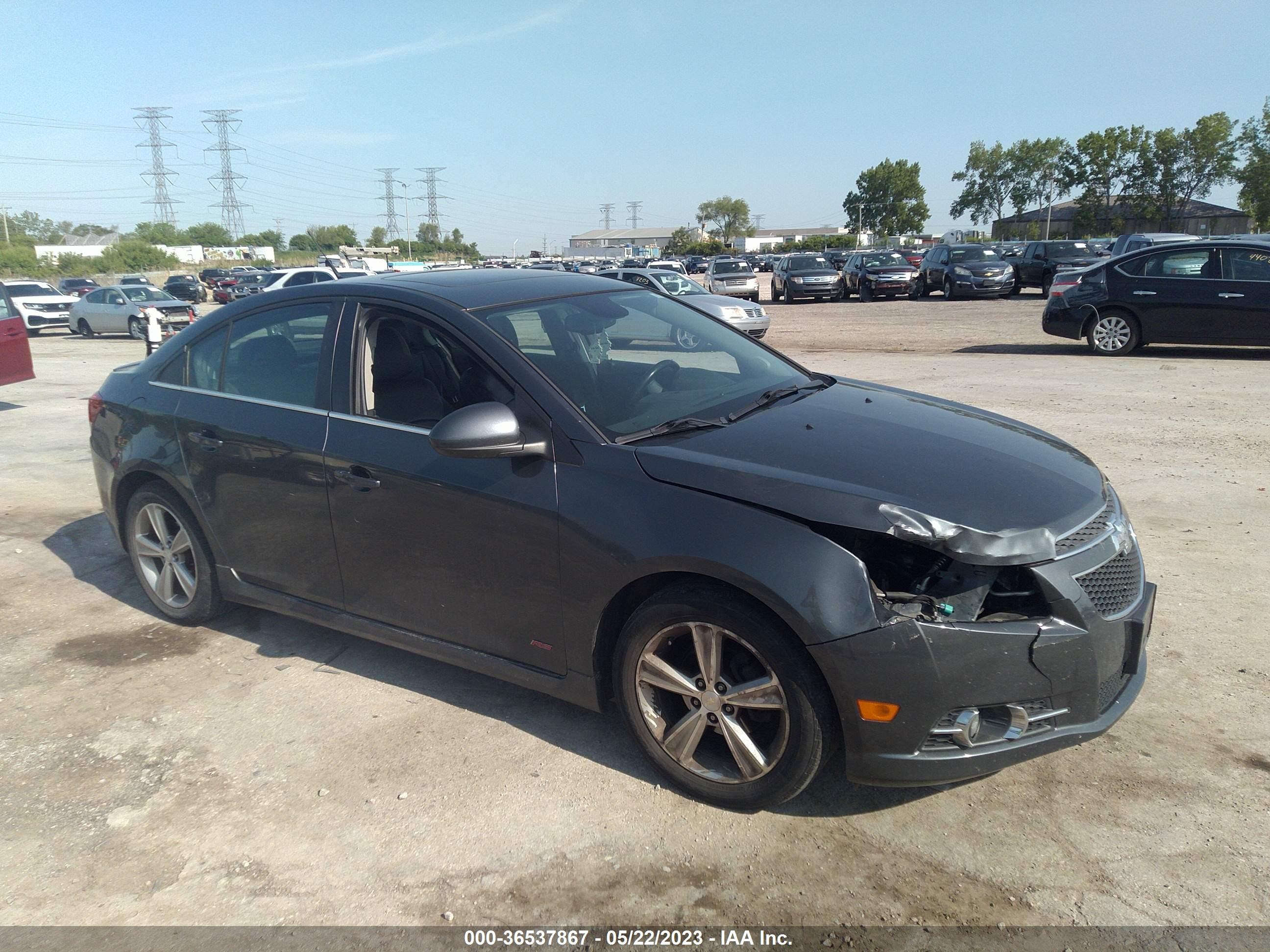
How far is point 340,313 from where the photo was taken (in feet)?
13.0

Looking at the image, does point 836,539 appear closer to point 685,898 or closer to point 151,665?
point 685,898

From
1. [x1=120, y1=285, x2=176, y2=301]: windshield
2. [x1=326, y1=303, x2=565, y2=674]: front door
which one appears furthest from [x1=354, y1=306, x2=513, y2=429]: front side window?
[x1=120, y1=285, x2=176, y2=301]: windshield

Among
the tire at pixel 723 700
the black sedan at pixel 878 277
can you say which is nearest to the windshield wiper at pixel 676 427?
the tire at pixel 723 700

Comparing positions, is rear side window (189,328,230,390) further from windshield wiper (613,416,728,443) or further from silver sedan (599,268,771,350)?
silver sedan (599,268,771,350)

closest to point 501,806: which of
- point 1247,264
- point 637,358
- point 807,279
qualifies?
point 637,358

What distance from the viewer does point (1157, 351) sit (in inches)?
559

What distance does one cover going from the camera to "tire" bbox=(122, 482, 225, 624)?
4.56 meters

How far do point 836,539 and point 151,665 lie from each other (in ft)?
11.2

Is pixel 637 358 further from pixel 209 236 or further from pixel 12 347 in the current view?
pixel 209 236

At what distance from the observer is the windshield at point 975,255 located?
1134 inches

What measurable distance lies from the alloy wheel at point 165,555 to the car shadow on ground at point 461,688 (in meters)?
0.20

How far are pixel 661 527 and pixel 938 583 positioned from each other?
871 mm

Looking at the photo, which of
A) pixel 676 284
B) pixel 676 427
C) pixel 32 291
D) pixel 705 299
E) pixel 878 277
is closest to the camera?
pixel 676 427

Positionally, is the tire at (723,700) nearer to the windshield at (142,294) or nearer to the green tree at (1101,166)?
the windshield at (142,294)
